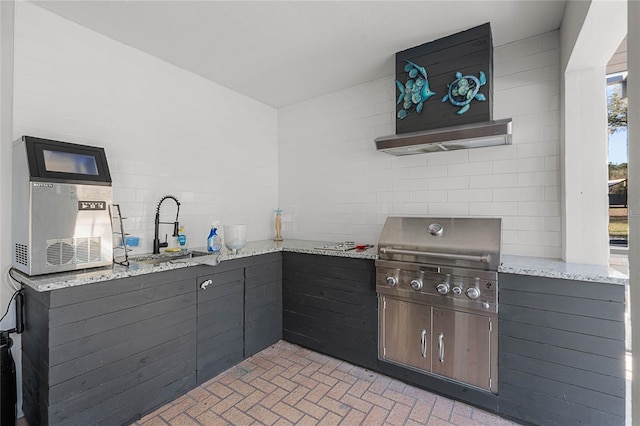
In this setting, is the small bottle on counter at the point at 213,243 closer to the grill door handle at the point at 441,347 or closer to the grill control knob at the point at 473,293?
the grill door handle at the point at 441,347

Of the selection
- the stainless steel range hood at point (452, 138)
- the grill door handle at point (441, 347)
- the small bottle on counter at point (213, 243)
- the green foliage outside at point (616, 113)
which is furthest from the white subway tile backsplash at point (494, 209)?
the small bottle on counter at point (213, 243)

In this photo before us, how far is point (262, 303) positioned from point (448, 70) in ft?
8.42

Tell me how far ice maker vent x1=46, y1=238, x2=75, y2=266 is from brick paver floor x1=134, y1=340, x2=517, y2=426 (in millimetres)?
1132

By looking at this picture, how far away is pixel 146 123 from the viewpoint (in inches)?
104

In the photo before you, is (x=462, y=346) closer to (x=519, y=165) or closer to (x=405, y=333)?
(x=405, y=333)

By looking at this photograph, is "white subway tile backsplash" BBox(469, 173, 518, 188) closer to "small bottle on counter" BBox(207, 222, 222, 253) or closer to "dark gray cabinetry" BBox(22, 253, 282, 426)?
"dark gray cabinetry" BBox(22, 253, 282, 426)

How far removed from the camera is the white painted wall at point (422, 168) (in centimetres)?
236

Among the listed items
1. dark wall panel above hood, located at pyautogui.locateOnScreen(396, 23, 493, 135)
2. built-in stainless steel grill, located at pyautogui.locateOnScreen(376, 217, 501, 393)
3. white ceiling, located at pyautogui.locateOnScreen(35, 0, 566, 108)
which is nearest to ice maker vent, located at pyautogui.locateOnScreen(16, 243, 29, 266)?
white ceiling, located at pyautogui.locateOnScreen(35, 0, 566, 108)

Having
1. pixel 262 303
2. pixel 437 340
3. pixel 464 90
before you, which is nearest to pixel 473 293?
pixel 437 340

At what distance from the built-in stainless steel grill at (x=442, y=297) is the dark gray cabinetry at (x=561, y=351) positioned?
10 cm

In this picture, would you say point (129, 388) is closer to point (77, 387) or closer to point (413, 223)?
point (77, 387)

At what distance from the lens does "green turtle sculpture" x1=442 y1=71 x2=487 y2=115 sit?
2244 mm

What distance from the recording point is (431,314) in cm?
223

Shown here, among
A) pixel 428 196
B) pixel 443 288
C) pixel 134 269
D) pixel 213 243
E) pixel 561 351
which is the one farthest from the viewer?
pixel 428 196
